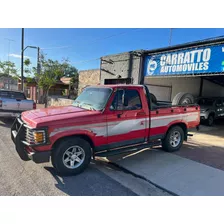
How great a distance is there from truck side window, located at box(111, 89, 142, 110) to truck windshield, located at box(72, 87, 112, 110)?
23 centimetres

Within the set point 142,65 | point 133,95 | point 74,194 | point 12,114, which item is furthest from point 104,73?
point 74,194

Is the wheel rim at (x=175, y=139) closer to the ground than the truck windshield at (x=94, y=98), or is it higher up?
closer to the ground

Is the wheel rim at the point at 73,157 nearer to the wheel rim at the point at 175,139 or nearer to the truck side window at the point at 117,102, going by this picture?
the truck side window at the point at 117,102

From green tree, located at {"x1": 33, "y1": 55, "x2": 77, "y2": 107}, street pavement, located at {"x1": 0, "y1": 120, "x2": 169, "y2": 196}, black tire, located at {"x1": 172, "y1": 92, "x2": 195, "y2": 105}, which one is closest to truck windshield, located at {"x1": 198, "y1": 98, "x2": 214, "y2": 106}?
black tire, located at {"x1": 172, "y1": 92, "x2": 195, "y2": 105}

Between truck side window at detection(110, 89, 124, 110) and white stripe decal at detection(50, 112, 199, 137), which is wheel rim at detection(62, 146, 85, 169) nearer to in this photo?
white stripe decal at detection(50, 112, 199, 137)

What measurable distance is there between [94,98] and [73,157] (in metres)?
1.60

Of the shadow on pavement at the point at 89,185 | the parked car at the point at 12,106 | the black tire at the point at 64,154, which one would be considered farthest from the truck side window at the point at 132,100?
the parked car at the point at 12,106

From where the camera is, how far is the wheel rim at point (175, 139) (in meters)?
5.75

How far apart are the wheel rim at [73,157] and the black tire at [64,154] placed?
0.04 meters

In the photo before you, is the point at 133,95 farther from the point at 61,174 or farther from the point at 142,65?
the point at 142,65

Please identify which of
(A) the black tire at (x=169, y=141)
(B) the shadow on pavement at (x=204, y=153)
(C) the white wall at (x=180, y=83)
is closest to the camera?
(B) the shadow on pavement at (x=204, y=153)

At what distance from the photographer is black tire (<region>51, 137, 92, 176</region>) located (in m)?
3.74

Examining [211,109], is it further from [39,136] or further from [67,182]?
[39,136]

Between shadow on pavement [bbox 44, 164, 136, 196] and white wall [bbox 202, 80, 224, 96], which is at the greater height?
white wall [bbox 202, 80, 224, 96]
